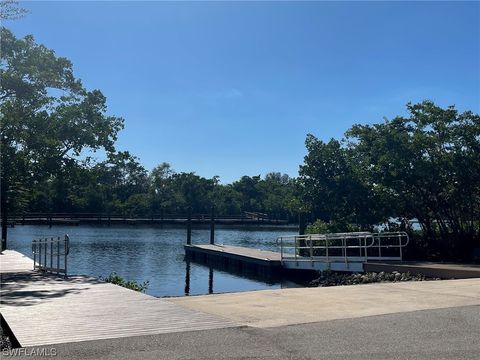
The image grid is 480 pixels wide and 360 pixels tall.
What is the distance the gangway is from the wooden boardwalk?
8.60 metres

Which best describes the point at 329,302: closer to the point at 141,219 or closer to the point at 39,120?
the point at 39,120

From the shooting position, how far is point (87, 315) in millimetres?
7586

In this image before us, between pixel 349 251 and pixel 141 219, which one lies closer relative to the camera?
pixel 349 251

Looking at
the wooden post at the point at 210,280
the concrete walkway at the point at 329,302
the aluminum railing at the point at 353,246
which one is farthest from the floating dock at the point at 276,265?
the concrete walkway at the point at 329,302

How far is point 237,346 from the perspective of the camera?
225 inches

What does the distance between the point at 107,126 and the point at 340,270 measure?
9053 mm

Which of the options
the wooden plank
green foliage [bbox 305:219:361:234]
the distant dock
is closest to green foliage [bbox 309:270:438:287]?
green foliage [bbox 305:219:361:234]

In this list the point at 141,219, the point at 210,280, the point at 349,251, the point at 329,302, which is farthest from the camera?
the point at 141,219

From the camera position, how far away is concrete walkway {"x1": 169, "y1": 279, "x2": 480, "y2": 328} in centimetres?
755

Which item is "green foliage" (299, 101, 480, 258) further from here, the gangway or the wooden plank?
the wooden plank

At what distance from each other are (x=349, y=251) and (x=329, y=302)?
12078 millimetres

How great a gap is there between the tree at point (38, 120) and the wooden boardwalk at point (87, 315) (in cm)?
506

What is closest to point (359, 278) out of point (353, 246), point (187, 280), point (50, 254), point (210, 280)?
point (353, 246)

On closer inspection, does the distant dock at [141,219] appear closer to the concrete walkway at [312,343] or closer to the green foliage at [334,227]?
the green foliage at [334,227]
